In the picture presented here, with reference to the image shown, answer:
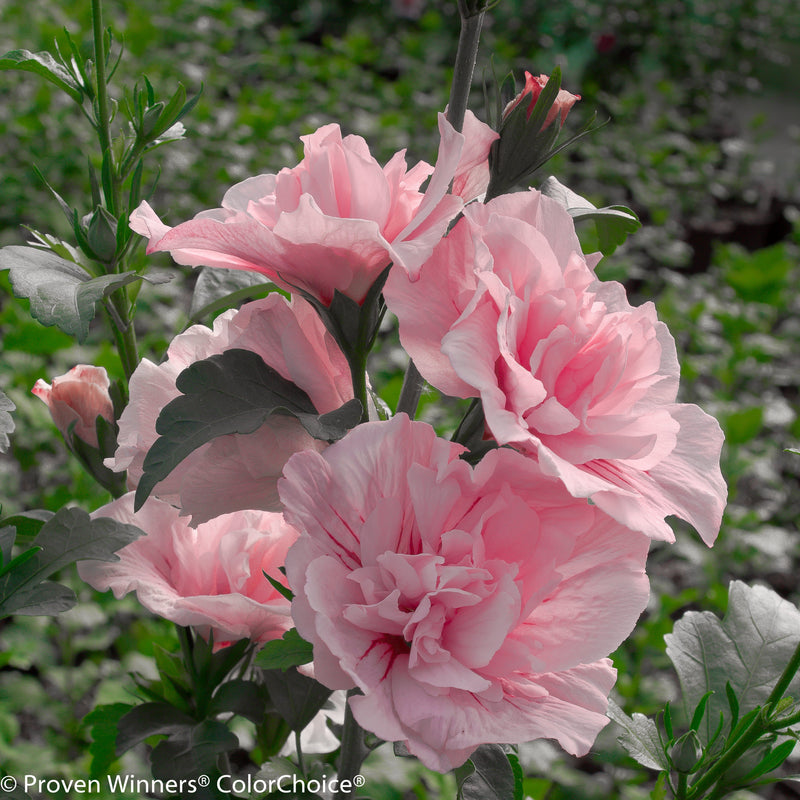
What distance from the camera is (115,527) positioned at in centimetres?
51

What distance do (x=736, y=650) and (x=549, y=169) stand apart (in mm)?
2779

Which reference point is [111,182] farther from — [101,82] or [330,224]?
[330,224]

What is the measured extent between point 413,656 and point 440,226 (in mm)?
197

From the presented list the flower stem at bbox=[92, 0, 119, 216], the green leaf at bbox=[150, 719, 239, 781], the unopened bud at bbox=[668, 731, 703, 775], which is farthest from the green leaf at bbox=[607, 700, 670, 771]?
the flower stem at bbox=[92, 0, 119, 216]

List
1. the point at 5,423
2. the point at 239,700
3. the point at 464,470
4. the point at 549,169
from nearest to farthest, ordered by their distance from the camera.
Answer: the point at 464,470
the point at 5,423
the point at 239,700
the point at 549,169

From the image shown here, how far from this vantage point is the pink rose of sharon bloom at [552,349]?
39cm

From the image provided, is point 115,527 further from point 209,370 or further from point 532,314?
point 532,314

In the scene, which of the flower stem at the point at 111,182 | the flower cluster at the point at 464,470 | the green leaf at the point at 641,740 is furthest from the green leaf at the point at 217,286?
the green leaf at the point at 641,740

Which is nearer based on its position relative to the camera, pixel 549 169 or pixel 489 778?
pixel 489 778

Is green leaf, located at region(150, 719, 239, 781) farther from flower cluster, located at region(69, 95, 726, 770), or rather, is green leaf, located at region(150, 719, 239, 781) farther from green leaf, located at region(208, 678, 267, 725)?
flower cluster, located at region(69, 95, 726, 770)

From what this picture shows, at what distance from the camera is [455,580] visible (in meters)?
0.40

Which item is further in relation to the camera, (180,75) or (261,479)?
(180,75)

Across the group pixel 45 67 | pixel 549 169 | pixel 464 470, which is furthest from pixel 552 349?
pixel 549 169

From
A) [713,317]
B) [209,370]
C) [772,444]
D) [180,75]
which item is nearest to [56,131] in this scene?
[180,75]
